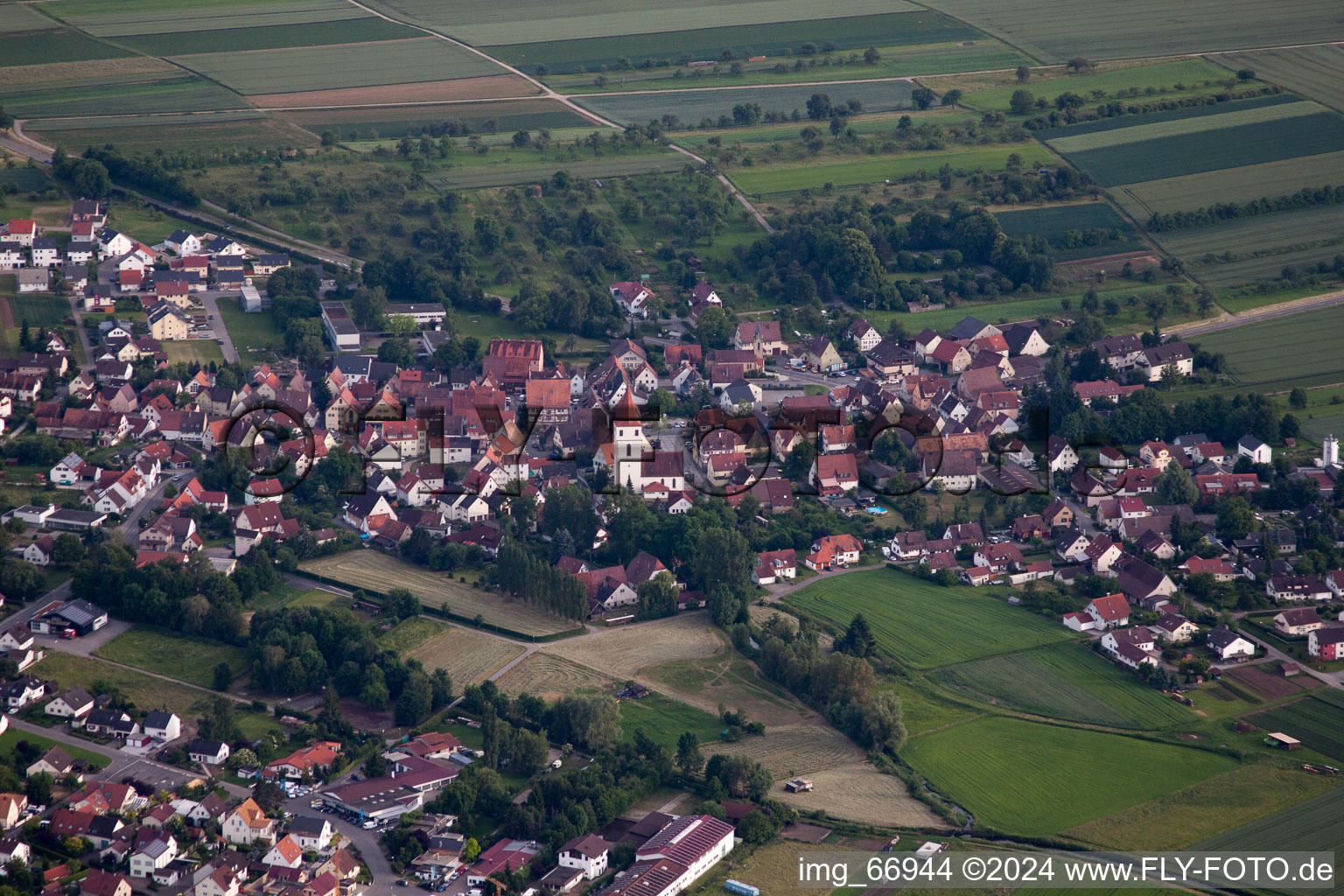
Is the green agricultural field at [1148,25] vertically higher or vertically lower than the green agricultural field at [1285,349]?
higher

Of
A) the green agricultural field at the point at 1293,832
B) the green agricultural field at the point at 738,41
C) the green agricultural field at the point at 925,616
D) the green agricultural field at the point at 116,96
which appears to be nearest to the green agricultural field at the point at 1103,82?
the green agricultural field at the point at 738,41

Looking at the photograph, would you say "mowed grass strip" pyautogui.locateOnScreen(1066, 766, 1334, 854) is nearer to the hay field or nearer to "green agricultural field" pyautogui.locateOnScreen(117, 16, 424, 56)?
the hay field

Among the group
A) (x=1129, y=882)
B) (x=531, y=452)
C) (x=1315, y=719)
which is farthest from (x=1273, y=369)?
(x=1129, y=882)

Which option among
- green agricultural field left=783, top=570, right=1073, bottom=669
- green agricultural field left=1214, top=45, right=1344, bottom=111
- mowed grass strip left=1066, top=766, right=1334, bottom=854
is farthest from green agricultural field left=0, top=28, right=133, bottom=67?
mowed grass strip left=1066, top=766, right=1334, bottom=854

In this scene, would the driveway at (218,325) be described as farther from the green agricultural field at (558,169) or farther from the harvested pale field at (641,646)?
the harvested pale field at (641,646)

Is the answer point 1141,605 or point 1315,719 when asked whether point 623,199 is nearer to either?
point 1141,605

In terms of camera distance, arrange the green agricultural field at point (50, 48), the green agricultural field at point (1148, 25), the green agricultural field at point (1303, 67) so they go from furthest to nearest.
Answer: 1. the green agricultural field at point (1148, 25)
2. the green agricultural field at point (50, 48)
3. the green agricultural field at point (1303, 67)
